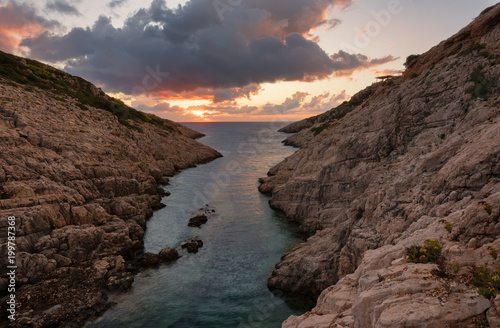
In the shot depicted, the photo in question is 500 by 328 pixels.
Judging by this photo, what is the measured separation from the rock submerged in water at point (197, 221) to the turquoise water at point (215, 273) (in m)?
0.84

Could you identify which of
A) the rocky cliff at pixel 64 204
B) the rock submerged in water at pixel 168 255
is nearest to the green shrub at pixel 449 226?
the rocky cliff at pixel 64 204

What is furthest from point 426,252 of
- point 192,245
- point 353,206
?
point 192,245

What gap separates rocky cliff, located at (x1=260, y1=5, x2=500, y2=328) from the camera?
30.1 feet

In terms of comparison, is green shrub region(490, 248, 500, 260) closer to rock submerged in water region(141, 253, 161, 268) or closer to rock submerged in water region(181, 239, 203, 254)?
rock submerged in water region(181, 239, 203, 254)

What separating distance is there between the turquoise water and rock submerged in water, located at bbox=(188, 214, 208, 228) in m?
0.84

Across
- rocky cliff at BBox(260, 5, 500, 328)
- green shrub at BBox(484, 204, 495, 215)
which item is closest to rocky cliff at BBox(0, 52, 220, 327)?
rocky cliff at BBox(260, 5, 500, 328)

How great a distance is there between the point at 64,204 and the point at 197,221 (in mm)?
18678

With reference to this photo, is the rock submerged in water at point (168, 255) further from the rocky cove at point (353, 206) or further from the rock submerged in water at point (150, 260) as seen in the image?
the rocky cove at point (353, 206)

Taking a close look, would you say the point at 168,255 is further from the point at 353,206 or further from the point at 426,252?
the point at 426,252

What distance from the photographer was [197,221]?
144 ft

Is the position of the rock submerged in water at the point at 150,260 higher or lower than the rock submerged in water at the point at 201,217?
lower

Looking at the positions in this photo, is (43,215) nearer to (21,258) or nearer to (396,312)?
(21,258)

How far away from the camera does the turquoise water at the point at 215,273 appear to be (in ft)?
76.4

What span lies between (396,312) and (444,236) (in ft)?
18.2
